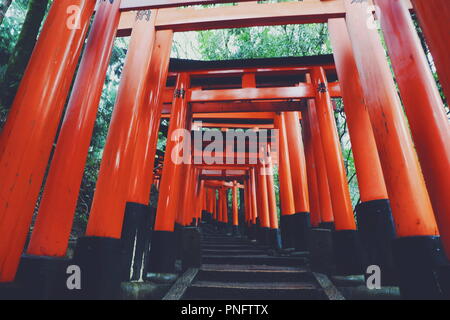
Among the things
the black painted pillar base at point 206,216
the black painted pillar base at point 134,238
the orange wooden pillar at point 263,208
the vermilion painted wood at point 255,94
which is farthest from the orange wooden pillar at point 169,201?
the black painted pillar base at point 206,216

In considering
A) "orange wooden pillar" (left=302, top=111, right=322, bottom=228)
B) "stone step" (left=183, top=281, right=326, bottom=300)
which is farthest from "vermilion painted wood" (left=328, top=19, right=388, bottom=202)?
"orange wooden pillar" (left=302, top=111, right=322, bottom=228)

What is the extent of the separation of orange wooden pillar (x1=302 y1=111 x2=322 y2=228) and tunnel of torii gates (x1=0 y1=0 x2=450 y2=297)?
10.7 inches

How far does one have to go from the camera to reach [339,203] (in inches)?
173

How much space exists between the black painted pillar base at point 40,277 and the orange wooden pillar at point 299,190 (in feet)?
17.4

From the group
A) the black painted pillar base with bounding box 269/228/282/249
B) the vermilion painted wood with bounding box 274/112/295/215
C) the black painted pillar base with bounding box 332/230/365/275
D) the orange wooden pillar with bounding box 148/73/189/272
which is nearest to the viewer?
the black painted pillar base with bounding box 332/230/365/275

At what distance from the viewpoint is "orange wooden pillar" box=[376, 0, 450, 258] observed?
215cm

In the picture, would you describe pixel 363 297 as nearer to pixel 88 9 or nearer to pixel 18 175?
pixel 18 175

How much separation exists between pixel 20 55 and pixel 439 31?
4908mm

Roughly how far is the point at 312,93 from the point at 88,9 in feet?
15.3

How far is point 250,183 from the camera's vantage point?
13.8 meters

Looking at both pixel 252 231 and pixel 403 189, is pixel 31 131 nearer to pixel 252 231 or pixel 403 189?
pixel 403 189

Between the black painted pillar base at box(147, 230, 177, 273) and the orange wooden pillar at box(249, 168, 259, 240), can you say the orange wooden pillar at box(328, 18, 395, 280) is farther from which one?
the orange wooden pillar at box(249, 168, 259, 240)

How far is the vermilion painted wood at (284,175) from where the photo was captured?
721cm
